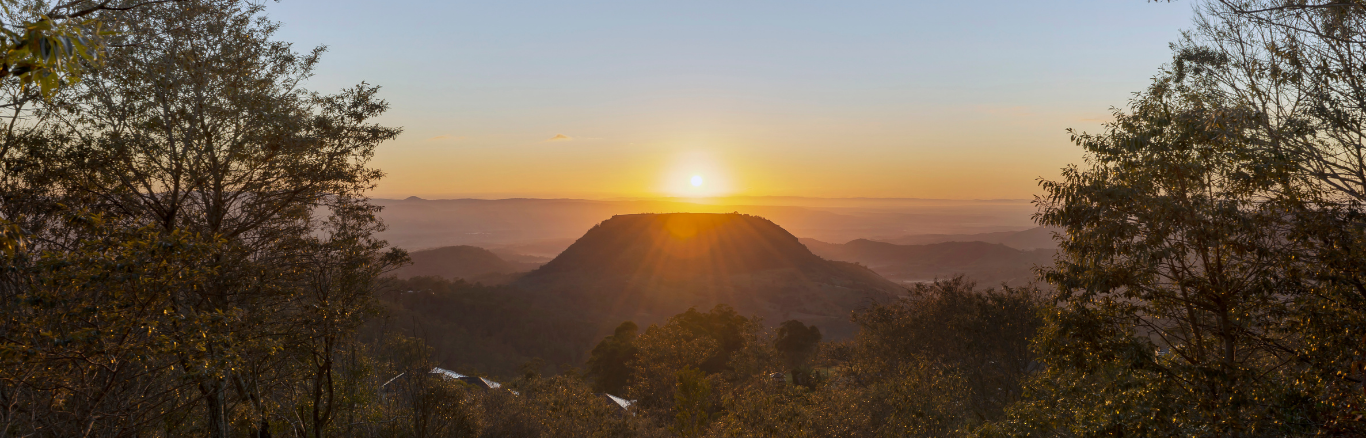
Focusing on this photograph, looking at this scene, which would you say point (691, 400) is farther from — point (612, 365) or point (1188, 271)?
point (612, 365)

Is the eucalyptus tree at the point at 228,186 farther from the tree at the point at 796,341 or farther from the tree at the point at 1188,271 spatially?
the tree at the point at 796,341

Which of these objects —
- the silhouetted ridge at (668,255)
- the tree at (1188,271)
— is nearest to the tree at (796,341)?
the tree at (1188,271)

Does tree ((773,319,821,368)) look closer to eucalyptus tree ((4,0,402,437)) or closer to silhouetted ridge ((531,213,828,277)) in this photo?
eucalyptus tree ((4,0,402,437))

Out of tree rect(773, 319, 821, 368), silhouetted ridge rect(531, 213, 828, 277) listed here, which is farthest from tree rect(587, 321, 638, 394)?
silhouetted ridge rect(531, 213, 828, 277)

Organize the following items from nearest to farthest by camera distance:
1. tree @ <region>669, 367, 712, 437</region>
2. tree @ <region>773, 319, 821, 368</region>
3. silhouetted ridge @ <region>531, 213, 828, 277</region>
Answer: tree @ <region>669, 367, 712, 437</region>, tree @ <region>773, 319, 821, 368</region>, silhouetted ridge @ <region>531, 213, 828, 277</region>

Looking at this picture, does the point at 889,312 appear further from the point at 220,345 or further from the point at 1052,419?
the point at 220,345

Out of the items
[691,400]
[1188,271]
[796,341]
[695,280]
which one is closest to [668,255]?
[695,280]
